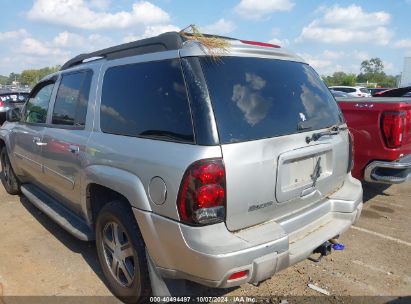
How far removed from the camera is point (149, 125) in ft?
8.67

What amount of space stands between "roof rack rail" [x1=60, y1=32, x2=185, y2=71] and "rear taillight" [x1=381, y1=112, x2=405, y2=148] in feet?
9.54

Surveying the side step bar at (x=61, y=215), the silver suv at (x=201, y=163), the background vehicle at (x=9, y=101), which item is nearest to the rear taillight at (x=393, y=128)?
the silver suv at (x=201, y=163)

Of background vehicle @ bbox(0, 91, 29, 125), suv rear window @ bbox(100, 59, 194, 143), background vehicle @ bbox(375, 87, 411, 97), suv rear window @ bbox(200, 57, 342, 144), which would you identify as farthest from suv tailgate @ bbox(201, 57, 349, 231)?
background vehicle @ bbox(0, 91, 29, 125)

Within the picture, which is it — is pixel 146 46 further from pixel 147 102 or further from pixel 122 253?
pixel 122 253

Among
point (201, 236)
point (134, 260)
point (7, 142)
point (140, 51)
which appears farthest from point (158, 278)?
point (7, 142)

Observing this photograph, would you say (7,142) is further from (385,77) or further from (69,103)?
(385,77)

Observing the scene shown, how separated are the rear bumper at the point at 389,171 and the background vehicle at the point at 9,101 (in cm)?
1128

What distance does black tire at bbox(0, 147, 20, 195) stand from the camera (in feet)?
18.9

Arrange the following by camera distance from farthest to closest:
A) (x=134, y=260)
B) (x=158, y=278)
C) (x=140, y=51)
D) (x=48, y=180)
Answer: (x=48, y=180), (x=140, y=51), (x=134, y=260), (x=158, y=278)

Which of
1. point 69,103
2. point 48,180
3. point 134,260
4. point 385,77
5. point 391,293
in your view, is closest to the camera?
point 134,260

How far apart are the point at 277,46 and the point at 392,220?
292cm

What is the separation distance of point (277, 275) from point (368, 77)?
88.9 metres

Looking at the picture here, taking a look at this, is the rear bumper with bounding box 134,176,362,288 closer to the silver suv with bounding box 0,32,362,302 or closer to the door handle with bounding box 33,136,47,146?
the silver suv with bounding box 0,32,362,302

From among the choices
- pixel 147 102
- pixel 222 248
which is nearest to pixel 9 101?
pixel 147 102
